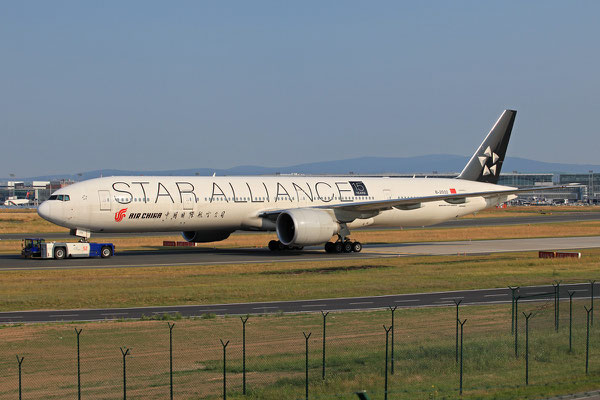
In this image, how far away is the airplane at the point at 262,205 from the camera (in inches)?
2151

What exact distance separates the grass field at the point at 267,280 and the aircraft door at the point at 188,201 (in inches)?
279

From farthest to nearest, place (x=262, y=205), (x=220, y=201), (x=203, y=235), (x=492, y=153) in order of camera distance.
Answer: (x=492, y=153) → (x=203, y=235) → (x=262, y=205) → (x=220, y=201)

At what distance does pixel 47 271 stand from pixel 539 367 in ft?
111

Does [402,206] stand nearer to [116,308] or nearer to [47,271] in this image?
[47,271]

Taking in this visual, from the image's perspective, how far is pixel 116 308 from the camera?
35812 mm

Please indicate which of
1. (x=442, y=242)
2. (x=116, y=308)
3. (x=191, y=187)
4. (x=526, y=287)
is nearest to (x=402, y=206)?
(x=442, y=242)

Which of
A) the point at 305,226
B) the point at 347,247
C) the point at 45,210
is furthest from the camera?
the point at 347,247

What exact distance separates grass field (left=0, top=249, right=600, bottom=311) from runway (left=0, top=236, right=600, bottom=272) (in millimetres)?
3023

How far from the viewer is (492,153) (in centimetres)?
7525

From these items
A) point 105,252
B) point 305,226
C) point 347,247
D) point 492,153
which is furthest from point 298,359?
point 492,153

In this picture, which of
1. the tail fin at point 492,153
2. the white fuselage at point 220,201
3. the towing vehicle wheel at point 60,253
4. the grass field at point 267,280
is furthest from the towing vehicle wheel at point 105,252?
the tail fin at point 492,153

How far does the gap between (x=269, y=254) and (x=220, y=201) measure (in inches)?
233

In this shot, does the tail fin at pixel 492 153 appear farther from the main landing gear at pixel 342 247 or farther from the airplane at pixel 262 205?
the main landing gear at pixel 342 247

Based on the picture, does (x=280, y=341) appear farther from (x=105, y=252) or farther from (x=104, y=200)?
(x=105, y=252)
